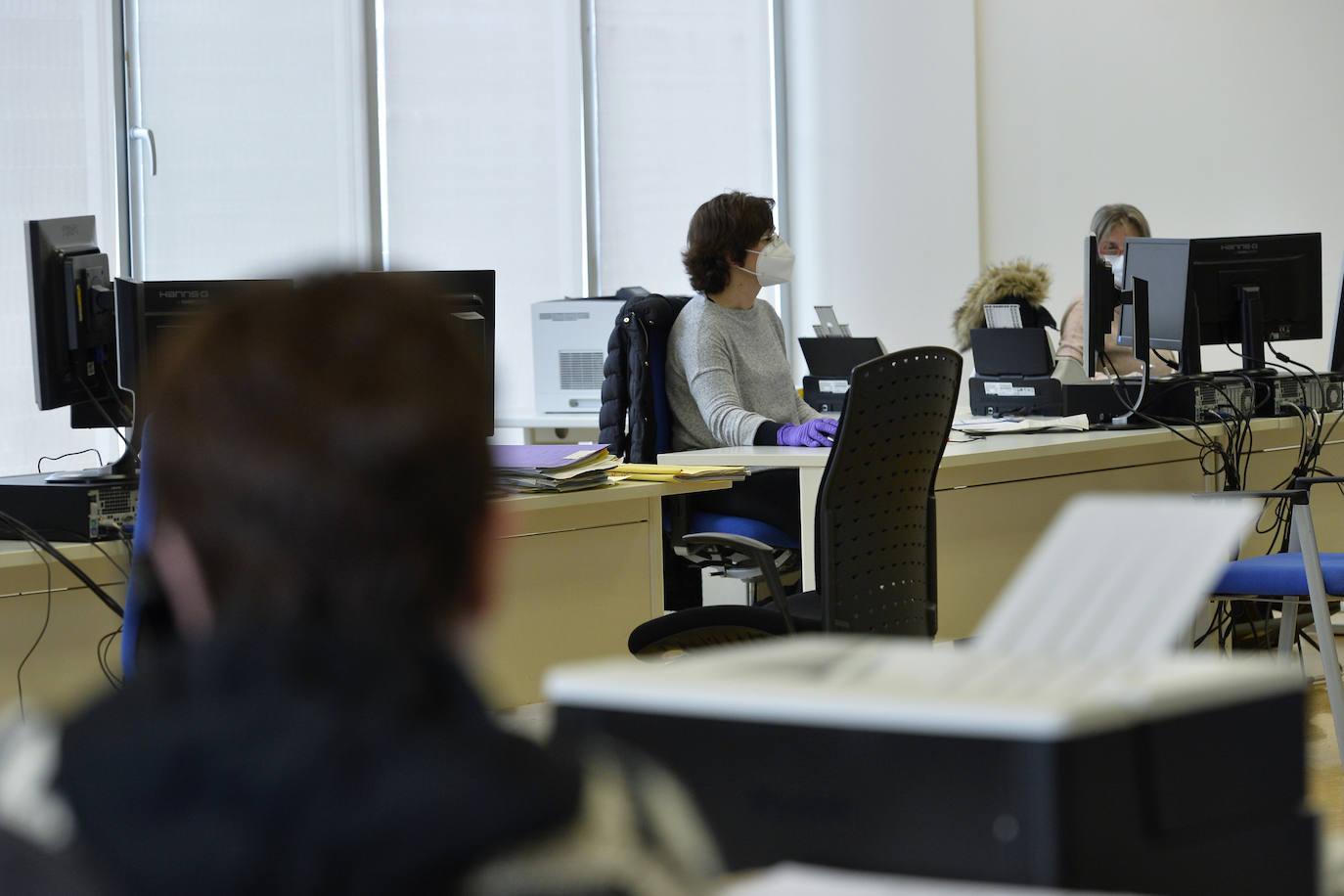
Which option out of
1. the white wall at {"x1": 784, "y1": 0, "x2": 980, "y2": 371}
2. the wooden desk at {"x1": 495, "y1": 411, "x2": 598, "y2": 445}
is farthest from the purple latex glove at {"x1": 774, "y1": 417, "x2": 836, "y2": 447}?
the white wall at {"x1": 784, "y1": 0, "x2": 980, "y2": 371}

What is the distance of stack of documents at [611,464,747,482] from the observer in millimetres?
3446

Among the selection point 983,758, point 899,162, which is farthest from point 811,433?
point 899,162

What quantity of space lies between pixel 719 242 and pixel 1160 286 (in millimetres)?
1274

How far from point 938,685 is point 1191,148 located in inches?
279

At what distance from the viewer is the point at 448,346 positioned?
742 millimetres

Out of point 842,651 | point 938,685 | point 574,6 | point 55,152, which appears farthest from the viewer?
point 574,6

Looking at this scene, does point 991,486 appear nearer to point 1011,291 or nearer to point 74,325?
point 1011,291

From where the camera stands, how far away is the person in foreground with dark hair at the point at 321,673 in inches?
26.0

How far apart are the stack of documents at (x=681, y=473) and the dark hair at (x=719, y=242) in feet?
2.96

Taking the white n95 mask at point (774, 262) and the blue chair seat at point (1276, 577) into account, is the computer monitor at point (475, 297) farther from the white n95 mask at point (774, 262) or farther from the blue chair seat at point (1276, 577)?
the blue chair seat at point (1276, 577)

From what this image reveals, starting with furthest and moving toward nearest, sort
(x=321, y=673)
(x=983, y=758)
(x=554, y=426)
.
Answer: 1. (x=554, y=426)
2. (x=983, y=758)
3. (x=321, y=673)

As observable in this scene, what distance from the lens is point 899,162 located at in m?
7.46

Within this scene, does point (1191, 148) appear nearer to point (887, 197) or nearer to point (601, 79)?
point (887, 197)

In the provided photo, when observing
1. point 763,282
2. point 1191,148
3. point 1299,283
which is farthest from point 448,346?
point 1191,148
